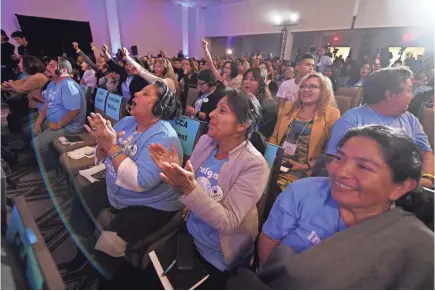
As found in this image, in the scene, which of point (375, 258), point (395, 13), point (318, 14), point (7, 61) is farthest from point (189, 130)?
point (318, 14)

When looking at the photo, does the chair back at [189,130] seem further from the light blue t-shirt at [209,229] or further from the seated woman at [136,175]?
the light blue t-shirt at [209,229]

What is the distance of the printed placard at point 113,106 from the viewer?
8.60 feet

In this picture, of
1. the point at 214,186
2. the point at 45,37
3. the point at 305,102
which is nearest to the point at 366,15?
the point at 305,102

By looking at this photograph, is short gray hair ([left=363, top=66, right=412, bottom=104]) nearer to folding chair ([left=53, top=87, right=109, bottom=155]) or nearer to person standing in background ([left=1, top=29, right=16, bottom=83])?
folding chair ([left=53, top=87, right=109, bottom=155])

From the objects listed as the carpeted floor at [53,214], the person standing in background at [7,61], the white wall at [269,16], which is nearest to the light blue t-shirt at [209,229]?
the carpeted floor at [53,214]

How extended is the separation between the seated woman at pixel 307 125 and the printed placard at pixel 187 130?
76 cm

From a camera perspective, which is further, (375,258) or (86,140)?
(86,140)

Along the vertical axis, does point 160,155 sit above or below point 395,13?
below

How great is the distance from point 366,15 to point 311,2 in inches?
77.4

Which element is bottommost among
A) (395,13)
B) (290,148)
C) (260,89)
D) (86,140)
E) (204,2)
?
(86,140)

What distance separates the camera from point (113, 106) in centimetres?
Result: 270

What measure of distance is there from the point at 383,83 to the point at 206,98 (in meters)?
1.71

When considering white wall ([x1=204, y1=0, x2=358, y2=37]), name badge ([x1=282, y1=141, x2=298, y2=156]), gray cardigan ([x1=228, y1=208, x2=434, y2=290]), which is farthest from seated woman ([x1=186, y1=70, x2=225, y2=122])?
white wall ([x1=204, y1=0, x2=358, y2=37])

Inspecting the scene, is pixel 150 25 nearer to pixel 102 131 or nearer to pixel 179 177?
pixel 102 131
